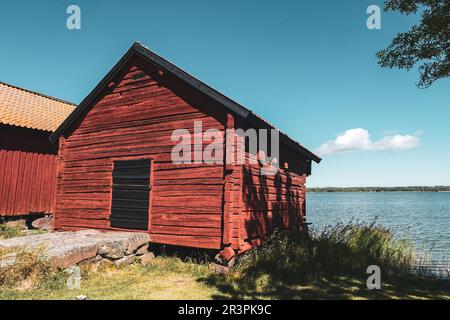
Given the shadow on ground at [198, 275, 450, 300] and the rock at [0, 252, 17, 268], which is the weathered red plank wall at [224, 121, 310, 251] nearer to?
the shadow on ground at [198, 275, 450, 300]

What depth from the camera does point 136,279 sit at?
7.29 meters

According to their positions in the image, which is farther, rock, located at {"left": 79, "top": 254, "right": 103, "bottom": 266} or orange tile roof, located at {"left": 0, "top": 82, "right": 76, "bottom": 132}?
orange tile roof, located at {"left": 0, "top": 82, "right": 76, "bottom": 132}

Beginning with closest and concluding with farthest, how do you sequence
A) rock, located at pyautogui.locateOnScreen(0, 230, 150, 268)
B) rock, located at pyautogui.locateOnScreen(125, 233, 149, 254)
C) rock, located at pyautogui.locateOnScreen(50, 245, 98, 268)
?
1. rock, located at pyautogui.locateOnScreen(50, 245, 98, 268)
2. rock, located at pyautogui.locateOnScreen(0, 230, 150, 268)
3. rock, located at pyautogui.locateOnScreen(125, 233, 149, 254)

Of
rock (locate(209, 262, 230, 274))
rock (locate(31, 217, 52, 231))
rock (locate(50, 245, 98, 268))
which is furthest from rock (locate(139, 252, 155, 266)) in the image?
rock (locate(31, 217, 52, 231))

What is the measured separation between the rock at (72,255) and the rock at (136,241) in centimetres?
101

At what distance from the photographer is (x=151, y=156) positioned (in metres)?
9.60

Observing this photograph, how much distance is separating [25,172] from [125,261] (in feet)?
28.2

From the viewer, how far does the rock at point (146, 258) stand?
8750 millimetres

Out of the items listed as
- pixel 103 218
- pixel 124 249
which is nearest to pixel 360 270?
pixel 124 249

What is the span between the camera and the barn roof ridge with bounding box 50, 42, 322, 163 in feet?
26.8

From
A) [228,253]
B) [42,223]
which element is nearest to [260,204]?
[228,253]

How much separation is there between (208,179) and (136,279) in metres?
2.94

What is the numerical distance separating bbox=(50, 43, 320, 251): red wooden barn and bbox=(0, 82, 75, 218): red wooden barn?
3576 millimetres
